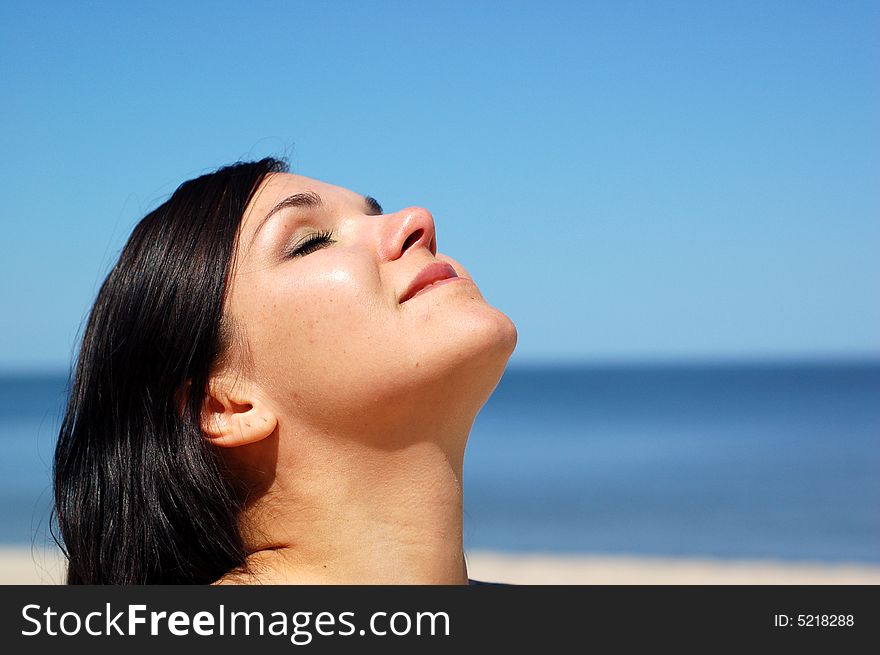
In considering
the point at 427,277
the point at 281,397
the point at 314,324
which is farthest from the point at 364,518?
the point at 427,277

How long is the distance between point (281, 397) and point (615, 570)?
7.98 meters

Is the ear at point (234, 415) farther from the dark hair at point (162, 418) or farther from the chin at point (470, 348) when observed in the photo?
the chin at point (470, 348)

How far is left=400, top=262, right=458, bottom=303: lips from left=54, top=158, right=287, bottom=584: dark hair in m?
0.46

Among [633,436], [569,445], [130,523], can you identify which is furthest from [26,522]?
[633,436]

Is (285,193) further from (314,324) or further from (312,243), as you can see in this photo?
(314,324)

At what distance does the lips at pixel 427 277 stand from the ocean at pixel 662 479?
53.7 inches

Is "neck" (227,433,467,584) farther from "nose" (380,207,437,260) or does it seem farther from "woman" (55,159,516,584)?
"nose" (380,207,437,260)

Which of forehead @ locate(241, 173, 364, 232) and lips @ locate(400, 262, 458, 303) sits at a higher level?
forehead @ locate(241, 173, 364, 232)

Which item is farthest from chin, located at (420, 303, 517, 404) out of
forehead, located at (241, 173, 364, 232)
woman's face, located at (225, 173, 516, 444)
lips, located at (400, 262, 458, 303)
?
forehead, located at (241, 173, 364, 232)

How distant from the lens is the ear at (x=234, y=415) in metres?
2.10

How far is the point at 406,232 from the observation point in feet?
7.10

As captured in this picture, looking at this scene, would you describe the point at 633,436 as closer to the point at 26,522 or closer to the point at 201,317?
the point at 26,522

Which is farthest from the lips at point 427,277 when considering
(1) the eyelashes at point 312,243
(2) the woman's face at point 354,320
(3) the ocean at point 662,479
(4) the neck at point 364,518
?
(3) the ocean at point 662,479

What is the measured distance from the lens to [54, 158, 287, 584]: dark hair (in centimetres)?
211
